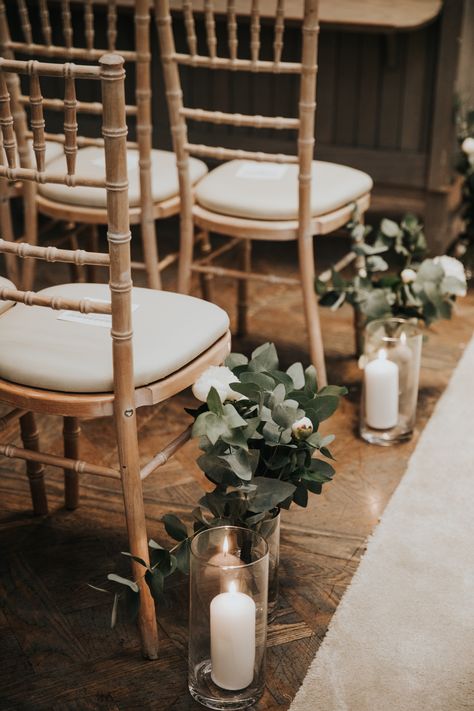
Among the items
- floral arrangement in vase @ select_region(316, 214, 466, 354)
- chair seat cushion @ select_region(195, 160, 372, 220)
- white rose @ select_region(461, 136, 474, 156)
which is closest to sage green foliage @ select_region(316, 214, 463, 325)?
floral arrangement in vase @ select_region(316, 214, 466, 354)

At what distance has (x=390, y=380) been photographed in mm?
2248

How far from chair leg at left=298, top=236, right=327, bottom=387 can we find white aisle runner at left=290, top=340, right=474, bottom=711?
14.9 inches

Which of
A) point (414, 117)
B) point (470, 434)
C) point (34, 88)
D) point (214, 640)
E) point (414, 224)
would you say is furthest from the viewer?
point (414, 117)

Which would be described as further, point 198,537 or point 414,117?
point 414,117

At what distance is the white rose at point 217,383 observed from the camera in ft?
5.21

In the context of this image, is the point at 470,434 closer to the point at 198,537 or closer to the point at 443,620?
the point at 443,620

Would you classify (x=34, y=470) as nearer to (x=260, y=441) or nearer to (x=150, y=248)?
(x=260, y=441)

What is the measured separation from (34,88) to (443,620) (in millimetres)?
1157

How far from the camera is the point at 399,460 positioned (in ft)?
7.36

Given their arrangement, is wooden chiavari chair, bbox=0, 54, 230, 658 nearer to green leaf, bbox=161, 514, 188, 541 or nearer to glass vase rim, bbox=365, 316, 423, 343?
green leaf, bbox=161, 514, 188, 541

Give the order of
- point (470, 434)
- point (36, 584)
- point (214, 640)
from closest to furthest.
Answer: point (214, 640)
point (36, 584)
point (470, 434)

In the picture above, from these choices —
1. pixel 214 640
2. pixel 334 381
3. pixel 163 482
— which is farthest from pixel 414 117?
pixel 214 640

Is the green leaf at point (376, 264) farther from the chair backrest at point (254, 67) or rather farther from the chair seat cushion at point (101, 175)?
the chair seat cushion at point (101, 175)

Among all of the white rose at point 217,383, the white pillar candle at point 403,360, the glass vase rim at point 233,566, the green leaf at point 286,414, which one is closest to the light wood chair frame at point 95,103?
the white pillar candle at point 403,360
